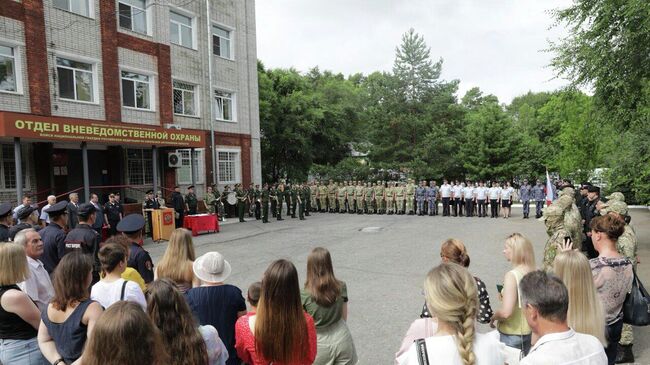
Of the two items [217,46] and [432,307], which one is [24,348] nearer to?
[432,307]

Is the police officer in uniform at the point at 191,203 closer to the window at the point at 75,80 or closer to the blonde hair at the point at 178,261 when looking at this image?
the window at the point at 75,80

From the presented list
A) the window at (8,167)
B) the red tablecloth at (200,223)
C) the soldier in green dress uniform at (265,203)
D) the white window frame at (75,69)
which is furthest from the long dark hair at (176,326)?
the soldier in green dress uniform at (265,203)

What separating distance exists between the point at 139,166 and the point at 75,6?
7141 mm

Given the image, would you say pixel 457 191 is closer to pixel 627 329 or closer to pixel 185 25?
pixel 185 25

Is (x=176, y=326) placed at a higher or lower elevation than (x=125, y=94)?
lower

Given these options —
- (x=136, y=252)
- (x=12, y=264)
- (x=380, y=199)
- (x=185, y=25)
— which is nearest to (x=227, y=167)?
(x=185, y=25)

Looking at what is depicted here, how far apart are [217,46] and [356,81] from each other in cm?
5933

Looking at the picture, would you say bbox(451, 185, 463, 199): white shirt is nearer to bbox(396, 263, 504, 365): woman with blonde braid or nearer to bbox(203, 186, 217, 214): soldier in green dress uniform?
bbox(203, 186, 217, 214): soldier in green dress uniform

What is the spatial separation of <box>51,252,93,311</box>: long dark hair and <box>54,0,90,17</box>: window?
694 inches

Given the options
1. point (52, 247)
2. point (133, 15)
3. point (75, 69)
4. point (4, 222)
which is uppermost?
point (133, 15)

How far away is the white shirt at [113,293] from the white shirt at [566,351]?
9.43 feet

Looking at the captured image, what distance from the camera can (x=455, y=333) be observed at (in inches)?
87.5

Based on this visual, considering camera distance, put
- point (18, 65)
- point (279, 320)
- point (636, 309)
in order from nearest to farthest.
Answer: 1. point (279, 320)
2. point (636, 309)
3. point (18, 65)

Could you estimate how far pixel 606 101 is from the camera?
10914mm
